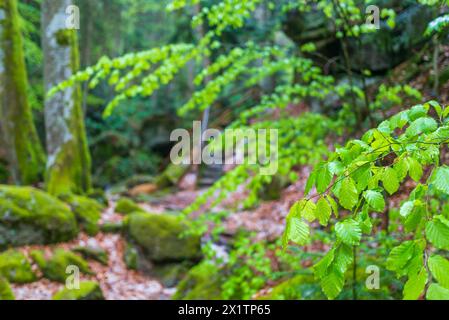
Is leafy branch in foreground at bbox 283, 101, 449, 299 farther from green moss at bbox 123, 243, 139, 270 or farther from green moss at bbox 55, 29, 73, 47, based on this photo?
green moss at bbox 55, 29, 73, 47

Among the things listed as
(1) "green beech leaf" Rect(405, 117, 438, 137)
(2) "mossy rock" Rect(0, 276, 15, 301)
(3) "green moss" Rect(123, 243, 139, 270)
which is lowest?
(3) "green moss" Rect(123, 243, 139, 270)

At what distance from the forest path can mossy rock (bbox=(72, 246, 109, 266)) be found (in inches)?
2.6

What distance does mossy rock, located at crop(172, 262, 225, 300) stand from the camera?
478 centimetres

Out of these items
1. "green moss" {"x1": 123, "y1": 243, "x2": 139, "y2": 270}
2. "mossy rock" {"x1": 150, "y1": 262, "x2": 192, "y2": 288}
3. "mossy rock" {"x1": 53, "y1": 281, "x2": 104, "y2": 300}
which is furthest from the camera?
A: "green moss" {"x1": 123, "y1": 243, "x2": 139, "y2": 270}

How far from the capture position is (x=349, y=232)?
4.04ft

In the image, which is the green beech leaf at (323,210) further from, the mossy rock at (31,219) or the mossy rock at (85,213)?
the mossy rock at (85,213)

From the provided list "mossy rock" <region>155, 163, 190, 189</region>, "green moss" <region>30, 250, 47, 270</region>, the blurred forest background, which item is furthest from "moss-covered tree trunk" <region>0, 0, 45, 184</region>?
"mossy rock" <region>155, 163, 190, 189</region>

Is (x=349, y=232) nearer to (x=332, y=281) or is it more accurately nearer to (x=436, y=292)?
(x=332, y=281)

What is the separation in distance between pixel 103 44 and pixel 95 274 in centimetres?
1379

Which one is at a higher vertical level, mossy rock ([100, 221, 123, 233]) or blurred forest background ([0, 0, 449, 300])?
blurred forest background ([0, 0, 449, 300])
